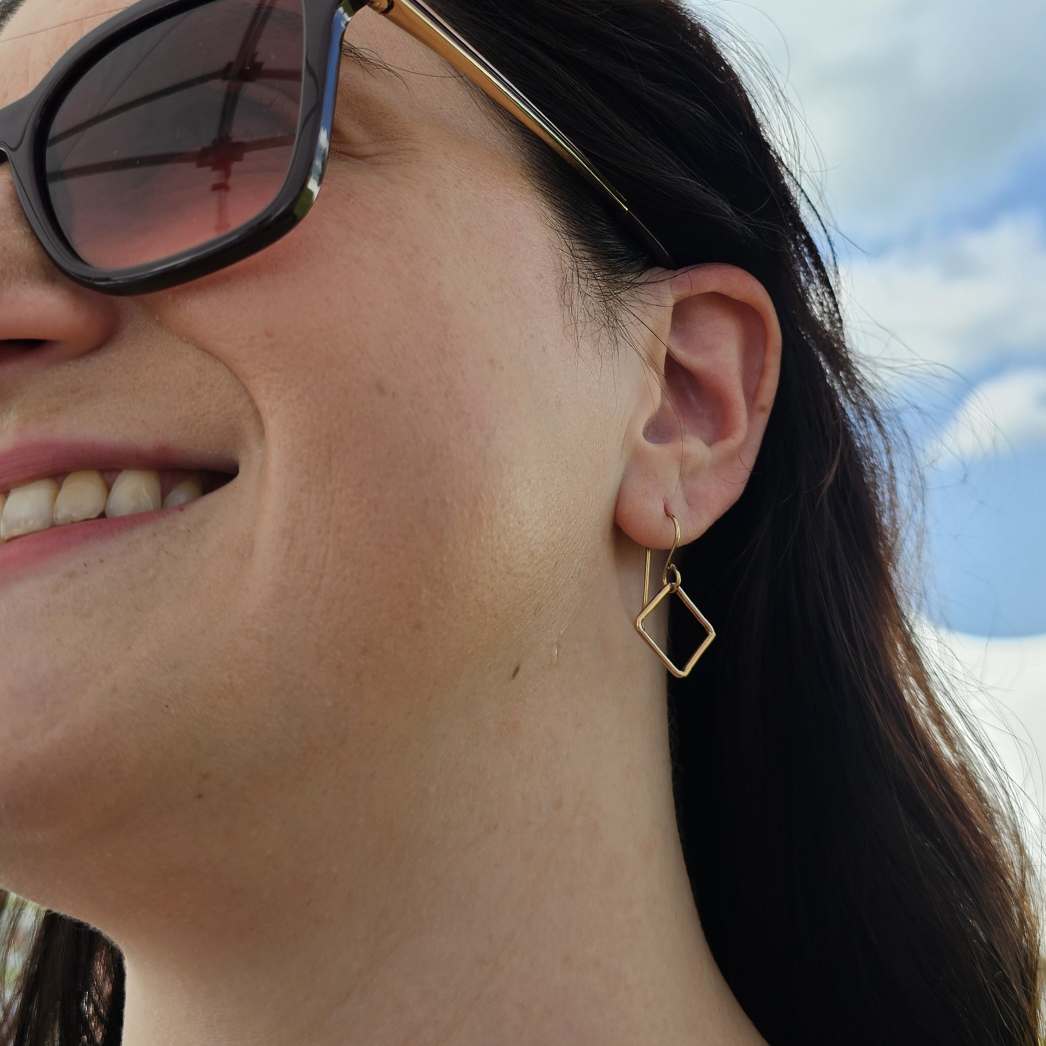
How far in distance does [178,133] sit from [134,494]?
0.42 metres

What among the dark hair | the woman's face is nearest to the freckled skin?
the woman's face

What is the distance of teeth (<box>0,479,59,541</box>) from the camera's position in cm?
143

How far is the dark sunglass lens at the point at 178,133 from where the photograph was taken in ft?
4.31

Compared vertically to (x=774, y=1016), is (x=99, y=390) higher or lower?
higher

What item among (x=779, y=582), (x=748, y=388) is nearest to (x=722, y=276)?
(x=748, y=388)

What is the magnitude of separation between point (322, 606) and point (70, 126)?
668mm

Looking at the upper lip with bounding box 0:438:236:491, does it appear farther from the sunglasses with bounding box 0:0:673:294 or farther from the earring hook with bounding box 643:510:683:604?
the earring hook with bounding box 643:510:683:604

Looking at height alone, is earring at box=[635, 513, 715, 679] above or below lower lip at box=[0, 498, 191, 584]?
below

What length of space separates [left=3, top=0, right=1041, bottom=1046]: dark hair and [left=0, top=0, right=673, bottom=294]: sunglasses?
58 cm

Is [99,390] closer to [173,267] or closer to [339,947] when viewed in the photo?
[173,267]

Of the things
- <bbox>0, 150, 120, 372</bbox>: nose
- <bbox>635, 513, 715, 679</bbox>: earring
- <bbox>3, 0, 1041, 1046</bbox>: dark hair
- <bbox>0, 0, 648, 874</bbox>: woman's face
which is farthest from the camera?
<bbox>3, 0, 1041, 1046</bbox>: dark hair

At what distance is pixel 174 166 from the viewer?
1339 millimetres

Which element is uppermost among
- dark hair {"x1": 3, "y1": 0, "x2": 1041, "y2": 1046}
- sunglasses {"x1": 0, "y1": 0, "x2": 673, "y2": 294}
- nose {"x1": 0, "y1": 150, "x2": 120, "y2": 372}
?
sunglasses {"x1": 0, "y1": 0, "x2": 673, "y2": 294}

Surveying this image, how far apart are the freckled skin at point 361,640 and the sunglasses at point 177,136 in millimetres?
54
